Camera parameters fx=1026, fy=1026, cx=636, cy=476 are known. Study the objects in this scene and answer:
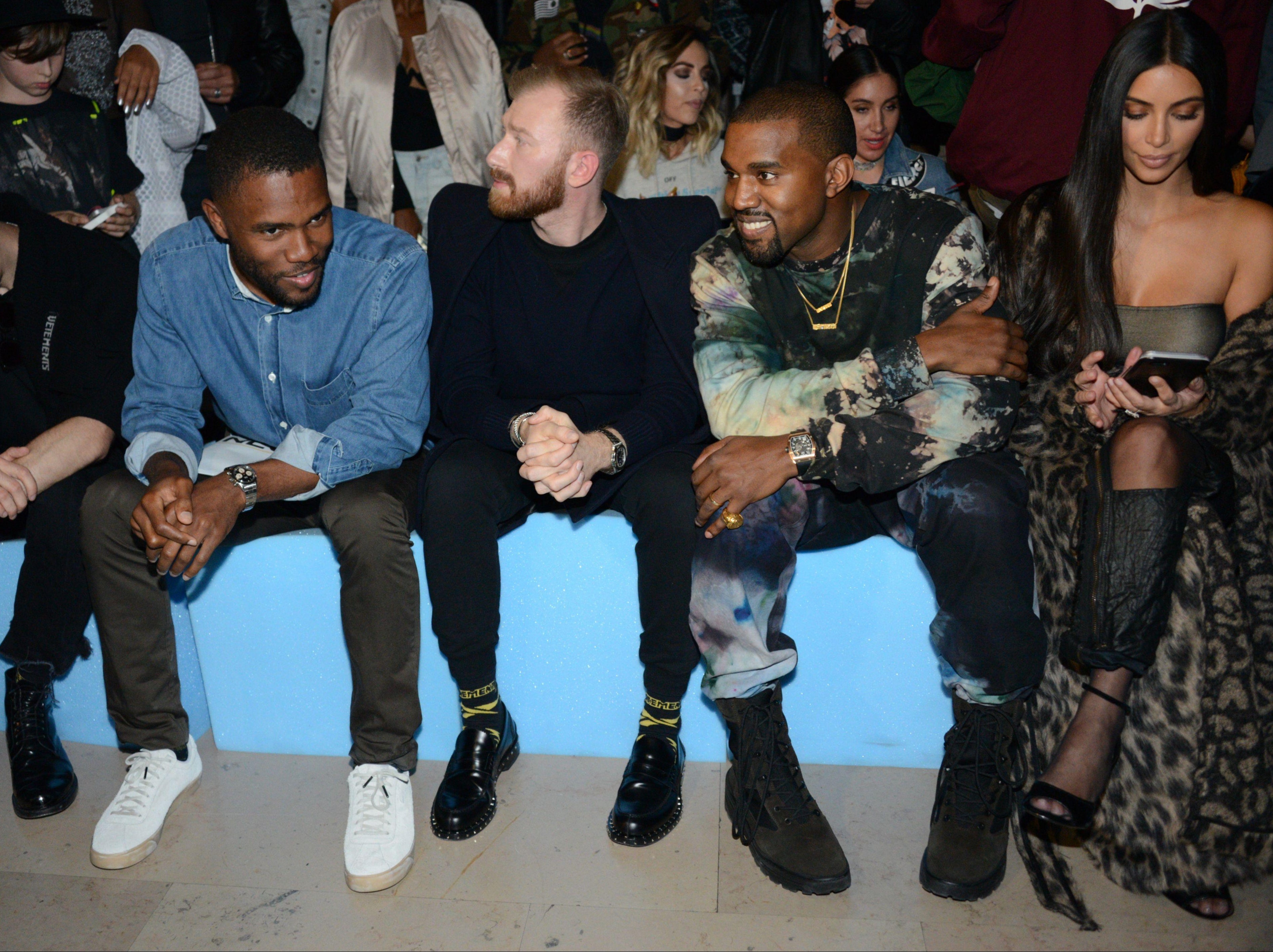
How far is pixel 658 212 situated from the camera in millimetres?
2361

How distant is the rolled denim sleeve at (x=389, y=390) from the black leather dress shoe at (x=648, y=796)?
0.80 m

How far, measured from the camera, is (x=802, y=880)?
6.04 ft

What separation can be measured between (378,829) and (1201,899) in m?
1.49

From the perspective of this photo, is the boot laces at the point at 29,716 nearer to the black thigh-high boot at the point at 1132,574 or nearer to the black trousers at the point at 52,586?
the black trousers at the point at 52,586

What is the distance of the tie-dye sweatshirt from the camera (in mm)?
1920

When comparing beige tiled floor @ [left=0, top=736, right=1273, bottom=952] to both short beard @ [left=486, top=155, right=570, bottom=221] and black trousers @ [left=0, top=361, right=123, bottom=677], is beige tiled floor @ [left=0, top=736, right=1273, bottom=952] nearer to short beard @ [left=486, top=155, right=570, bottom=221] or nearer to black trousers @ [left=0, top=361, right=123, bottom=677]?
black trousers @ [left=0, top=361, right=123, bottom=677]

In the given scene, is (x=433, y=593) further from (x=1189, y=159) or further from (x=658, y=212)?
(x=1189, y=159)

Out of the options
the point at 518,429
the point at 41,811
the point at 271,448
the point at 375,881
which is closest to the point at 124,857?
the point at 41,811

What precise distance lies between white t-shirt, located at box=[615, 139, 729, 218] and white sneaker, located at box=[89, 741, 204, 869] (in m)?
2.21

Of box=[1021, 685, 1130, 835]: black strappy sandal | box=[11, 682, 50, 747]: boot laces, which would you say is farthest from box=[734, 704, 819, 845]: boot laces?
box=[11, 682, 50, 747]: boot laces

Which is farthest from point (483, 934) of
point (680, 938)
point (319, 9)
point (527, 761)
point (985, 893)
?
point (319, 9)

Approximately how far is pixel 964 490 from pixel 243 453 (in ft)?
5.04

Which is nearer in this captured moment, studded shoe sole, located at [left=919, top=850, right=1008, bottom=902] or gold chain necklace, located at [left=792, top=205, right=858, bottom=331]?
studded shoe sole, located at [left=919, top=850, right=1008, bottom=902]

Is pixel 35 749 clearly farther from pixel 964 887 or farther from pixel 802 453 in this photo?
pixel 964 887
